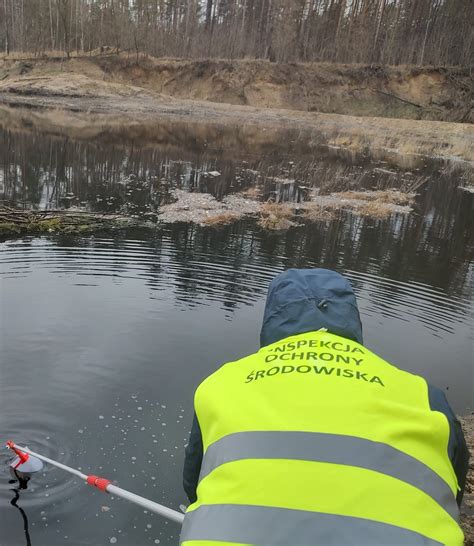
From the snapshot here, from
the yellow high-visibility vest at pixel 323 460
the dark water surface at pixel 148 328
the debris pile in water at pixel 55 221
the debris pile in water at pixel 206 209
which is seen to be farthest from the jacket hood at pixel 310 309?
the debris pile in water at pixel 206 209

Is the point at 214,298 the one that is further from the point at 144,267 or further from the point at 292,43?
the point at 292,43

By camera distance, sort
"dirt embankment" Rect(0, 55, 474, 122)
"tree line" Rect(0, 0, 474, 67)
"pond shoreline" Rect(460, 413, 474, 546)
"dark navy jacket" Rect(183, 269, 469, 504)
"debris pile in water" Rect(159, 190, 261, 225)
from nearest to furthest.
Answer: "dark navy jacket" Rect(183, 269, 469, 504), "pond shoreline" Rect(460, 413, 474, 546), "debris pile in water" Rect(159, 190, 261, 225), "dirt embankment" Rect(0, 55, 474, 122), "tree line" Rect(0, 0, 474, 67)

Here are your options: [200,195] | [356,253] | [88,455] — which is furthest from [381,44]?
[88,455]

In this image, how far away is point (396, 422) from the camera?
1.48m

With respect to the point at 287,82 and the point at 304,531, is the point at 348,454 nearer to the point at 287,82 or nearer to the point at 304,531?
the point at 304,531

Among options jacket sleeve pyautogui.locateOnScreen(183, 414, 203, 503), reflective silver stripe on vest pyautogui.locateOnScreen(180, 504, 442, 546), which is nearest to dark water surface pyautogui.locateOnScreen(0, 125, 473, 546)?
jacket sleeve pyautogui.locateOnScreen(183, 414, 203, 503)

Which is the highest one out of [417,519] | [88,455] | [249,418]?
[249,418]

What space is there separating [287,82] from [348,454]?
5601 cm

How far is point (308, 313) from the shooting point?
1.95 metres

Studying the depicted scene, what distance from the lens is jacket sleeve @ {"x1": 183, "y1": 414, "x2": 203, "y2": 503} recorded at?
194 cm

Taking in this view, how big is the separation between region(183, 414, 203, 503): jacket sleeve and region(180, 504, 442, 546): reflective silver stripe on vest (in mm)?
531

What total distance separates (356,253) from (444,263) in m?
2.16

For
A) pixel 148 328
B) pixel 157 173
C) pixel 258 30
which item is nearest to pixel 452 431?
→ pixel 148 328

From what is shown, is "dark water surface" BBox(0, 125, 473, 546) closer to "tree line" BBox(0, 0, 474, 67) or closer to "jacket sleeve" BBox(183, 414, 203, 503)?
"jacket sleeve" BBox(183, 414, 203, 503)
